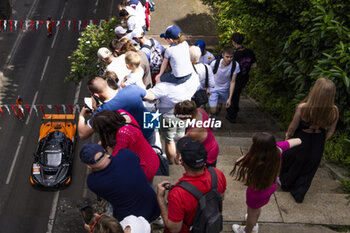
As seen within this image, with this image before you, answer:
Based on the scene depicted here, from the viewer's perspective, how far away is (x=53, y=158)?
54.0 ft

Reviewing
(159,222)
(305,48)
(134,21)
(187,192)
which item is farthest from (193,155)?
(134,21)

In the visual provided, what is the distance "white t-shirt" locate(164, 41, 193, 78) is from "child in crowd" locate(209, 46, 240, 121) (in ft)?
5.08

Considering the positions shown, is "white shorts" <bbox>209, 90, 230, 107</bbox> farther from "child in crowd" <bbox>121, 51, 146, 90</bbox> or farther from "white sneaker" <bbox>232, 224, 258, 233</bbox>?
"white sneaker" <bbox>232, 224, 258, 233</bbox>

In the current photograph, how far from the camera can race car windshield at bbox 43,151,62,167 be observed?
53.8 feet

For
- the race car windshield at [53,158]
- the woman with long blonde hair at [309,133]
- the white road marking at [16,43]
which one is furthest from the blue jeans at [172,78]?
the white road marking at [16,43]

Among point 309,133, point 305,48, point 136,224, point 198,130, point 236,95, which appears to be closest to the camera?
point 136,224

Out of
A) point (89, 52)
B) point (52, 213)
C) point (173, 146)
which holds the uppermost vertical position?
point (173, 146)

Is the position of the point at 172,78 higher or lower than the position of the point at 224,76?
higher

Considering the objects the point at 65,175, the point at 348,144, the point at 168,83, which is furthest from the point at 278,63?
the point at 65,175

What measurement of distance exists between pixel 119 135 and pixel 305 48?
5235 mm

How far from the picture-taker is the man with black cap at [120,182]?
12.6 ft

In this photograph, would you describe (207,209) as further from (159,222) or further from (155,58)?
(155,58)

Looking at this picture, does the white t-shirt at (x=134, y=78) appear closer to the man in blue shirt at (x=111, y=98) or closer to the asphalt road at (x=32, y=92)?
the man in blue shirt at (x=111, y=98)

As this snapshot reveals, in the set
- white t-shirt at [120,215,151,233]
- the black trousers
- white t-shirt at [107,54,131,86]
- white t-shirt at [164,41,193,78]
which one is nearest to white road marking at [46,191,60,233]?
the black trousers
